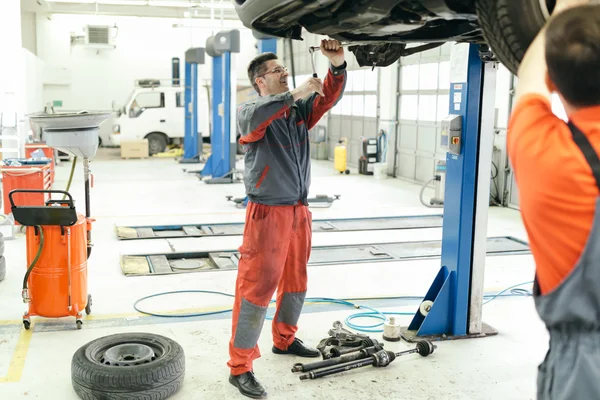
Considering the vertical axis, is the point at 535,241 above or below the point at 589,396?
above

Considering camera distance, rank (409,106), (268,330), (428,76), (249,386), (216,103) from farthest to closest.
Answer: (409,106), (216,103), (428,76), (268,330), (249,386)

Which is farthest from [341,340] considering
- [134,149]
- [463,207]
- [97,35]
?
[97,35]

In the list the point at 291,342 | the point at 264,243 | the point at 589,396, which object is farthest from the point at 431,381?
the point at 589,396

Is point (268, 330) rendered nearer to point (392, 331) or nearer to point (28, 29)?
point (392, 331)

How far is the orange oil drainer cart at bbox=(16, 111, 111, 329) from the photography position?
385 centimetres

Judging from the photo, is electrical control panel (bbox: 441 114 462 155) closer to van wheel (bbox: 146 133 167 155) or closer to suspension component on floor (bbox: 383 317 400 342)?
suspension component on floor (bbox: 383 317 400 342)

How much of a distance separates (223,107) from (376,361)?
7.71 m

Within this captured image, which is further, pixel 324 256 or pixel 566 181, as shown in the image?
pixel 324 256

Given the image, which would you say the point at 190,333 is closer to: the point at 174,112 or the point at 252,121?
the point at 252,121

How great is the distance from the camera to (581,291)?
4.42 ft

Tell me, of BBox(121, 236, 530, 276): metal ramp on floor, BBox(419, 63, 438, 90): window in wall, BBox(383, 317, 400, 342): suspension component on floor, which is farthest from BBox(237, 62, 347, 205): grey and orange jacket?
BBox(419, 63, 438, 90): window in wall

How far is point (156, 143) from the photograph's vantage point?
16.6 metres

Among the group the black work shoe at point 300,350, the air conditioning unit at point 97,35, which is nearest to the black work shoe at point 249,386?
the black work shoe at point 300,350

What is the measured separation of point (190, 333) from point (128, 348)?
657mm
